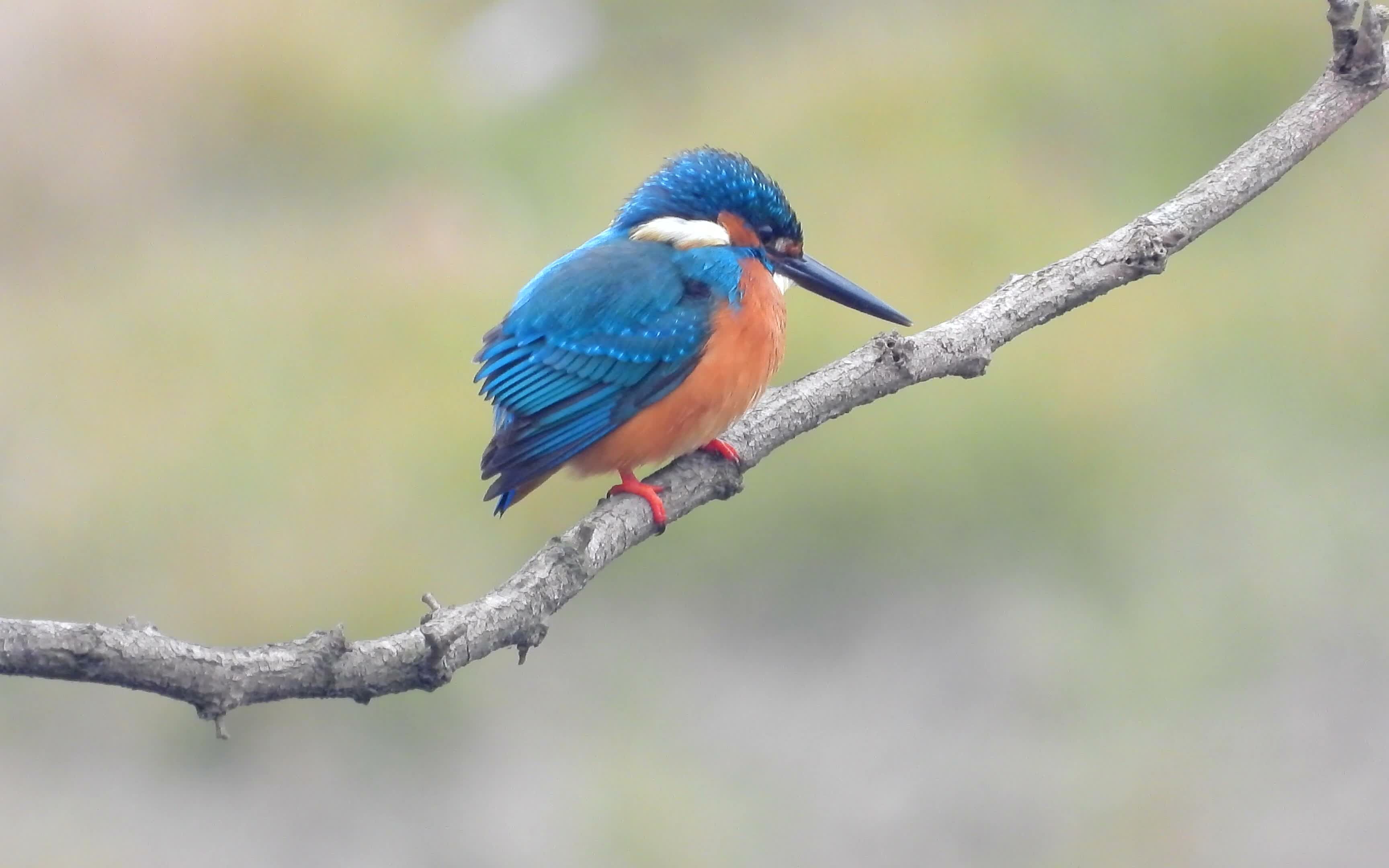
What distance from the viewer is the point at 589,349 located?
216 centimetres

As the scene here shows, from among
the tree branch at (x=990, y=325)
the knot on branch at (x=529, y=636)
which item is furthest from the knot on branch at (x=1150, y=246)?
the knot on branch at (x=529, y=636)

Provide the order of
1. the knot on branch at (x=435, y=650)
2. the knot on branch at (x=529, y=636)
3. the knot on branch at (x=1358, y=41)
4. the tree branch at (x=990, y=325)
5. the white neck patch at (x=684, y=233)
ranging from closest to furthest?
1. the knot on branch at (x=435, y=650)
2. the knot on branch at (x=529, y=636)
3. the tree branch at (x=990, y=325)
4. the knot on branch at (x=1358, y=41)
5. the white neck patch at (x=684, y=233)

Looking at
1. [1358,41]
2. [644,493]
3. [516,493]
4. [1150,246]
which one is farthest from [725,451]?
[1358,41]

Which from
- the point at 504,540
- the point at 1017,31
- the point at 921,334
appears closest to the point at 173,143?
the point at 504,540

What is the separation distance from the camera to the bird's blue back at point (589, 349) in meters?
2.08

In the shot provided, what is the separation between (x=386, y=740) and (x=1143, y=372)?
235 cm

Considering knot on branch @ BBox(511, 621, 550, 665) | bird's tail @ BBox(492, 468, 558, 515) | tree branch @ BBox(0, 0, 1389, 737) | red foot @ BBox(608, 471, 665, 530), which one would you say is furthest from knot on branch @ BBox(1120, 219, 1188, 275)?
knot on branch @ BBox(511, 621, 550, 665)

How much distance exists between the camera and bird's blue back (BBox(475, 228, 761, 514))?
2.08m

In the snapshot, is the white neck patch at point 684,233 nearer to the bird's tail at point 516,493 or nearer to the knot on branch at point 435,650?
the bird's tail at point 516,493

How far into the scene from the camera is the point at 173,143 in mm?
4605

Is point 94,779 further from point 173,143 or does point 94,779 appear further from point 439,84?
point 439,84

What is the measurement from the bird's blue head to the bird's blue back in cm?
7

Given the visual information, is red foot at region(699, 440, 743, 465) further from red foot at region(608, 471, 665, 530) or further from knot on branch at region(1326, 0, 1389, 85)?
knot on branch at region(1326, 0, 1389, 85)

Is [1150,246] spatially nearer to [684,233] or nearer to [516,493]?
[684,233]
